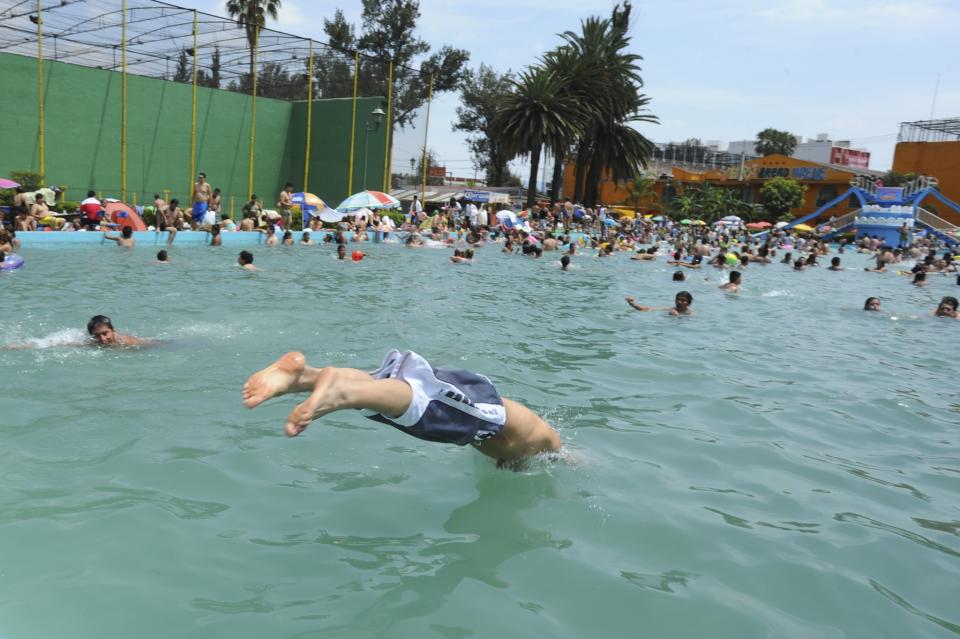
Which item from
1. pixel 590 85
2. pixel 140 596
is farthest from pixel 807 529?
pixel 590 85

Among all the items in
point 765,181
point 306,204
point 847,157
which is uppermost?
point 847,157

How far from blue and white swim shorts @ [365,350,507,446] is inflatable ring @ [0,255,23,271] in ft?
37.1

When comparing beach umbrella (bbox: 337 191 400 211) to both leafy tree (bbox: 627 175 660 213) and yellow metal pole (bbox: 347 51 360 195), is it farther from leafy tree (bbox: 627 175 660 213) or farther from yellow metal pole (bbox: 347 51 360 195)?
leafy tree (bbox: 627 175 660 213)

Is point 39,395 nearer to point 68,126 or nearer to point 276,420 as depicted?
point 276,420

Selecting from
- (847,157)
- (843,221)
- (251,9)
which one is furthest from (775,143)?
(251,9)

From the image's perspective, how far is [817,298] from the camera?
15508 mm

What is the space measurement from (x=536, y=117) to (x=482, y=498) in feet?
118

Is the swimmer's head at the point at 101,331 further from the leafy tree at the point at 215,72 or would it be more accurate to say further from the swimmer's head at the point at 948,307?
the leafy tree at the point at 215,72

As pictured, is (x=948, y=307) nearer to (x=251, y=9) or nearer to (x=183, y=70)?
(x=183, y=70)

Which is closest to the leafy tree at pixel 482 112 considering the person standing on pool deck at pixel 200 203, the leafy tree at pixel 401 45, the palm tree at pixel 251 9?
the leafy tree at pixel 401 45

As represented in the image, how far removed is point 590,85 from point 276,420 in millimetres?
38764

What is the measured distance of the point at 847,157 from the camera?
74.6m

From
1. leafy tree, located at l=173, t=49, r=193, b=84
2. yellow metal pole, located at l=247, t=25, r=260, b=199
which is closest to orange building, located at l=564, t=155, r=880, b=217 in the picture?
yellow metal pole, located at l=247, t=25, r=260, b=199

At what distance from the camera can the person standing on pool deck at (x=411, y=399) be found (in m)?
2.72
